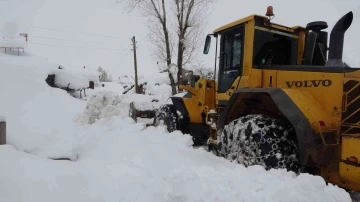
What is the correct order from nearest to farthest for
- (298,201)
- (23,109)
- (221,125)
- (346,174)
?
(298,201), (346,174), (221,125), (23,109)

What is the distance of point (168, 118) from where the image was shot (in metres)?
6.67

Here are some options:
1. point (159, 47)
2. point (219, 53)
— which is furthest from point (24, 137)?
point (159, 47)

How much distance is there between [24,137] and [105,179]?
436 centimetres

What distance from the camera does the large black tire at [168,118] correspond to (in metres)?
6.54

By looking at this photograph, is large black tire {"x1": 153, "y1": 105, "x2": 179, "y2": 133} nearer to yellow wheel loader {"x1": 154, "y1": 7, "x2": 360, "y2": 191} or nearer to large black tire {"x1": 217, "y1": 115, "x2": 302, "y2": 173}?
yellow wheel loader {"x1": 154, "y1": 7, "x2": 360, "y2": 191}

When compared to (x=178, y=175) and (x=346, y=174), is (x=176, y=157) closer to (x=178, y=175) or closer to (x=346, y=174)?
(x=178, y=175)

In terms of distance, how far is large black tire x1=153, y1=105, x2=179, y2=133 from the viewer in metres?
6.54

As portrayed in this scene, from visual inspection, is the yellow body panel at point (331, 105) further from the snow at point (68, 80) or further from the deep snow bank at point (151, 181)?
the snow at point (68, 80)

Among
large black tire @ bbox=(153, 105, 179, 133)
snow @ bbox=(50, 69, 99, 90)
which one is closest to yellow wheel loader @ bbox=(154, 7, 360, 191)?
large black tire @ bbox=(153, 105, 179, 133)

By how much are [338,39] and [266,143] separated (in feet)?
5.60

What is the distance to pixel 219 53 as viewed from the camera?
552 centimetres

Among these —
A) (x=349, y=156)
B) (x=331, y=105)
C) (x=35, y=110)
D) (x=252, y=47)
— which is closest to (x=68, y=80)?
(x=35, y=110)

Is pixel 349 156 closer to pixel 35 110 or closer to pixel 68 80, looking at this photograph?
pixel 35 110

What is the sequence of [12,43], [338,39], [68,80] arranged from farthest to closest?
1. [12,43]
2. [68,80]
3. [338,39]
